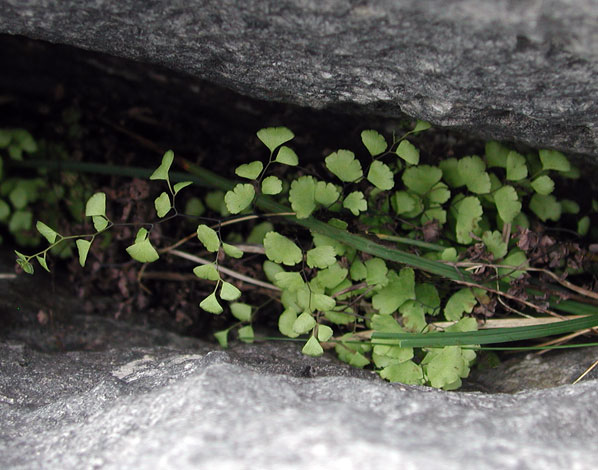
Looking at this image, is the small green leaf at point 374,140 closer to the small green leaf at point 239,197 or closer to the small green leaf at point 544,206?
the small green leaf at point 239,197

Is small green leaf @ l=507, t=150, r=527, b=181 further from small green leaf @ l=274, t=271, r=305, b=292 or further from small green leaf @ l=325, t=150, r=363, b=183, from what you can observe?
small green leaf @ l=274, t=271, r=305, b=292

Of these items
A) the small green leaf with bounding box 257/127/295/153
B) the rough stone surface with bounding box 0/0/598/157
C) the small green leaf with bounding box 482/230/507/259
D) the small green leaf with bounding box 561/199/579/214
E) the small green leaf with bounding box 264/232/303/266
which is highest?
the rough stone surface with bounding box 0/0/598/157

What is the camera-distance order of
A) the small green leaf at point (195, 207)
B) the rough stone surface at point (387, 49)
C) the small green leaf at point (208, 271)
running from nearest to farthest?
the rough stone surface at point (387, 49) < the small green leaf at point (208, 271) < the small green leaf at point (195, 207)

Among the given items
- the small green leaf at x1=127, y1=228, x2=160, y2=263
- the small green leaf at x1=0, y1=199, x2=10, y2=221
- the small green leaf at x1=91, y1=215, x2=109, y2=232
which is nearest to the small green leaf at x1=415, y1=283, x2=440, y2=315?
the small green leaf at x1=127, y1=228, x2=160, y2=263

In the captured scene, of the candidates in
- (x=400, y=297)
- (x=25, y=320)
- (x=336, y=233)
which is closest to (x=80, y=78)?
(x=25, y=320)

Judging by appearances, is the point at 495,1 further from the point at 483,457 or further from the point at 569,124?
the point at 483,457

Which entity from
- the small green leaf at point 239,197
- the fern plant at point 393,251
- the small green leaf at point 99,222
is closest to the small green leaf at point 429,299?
the fern plant at point 393,251
